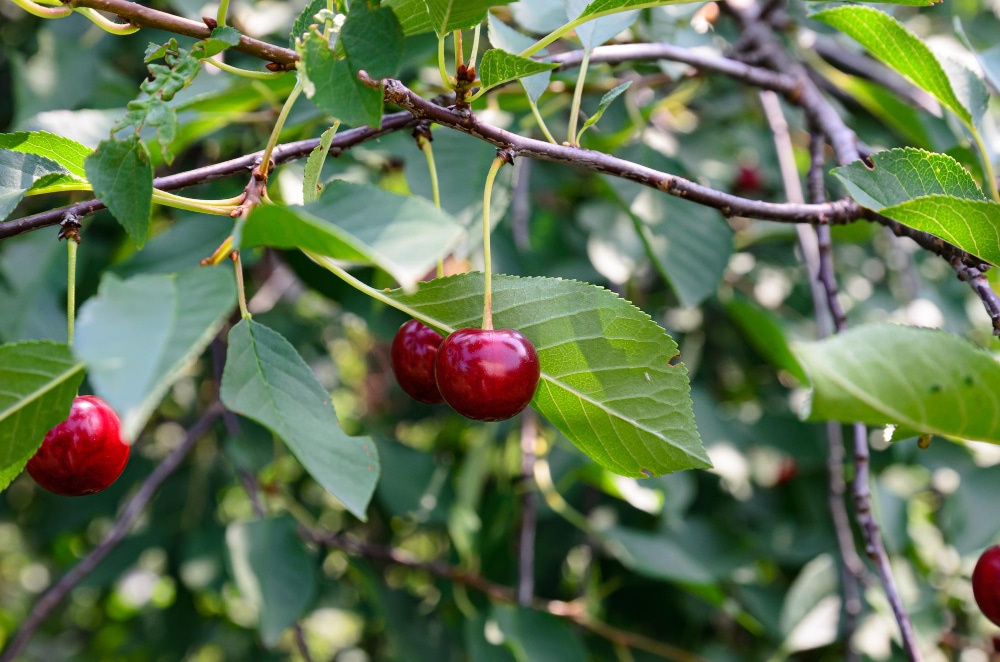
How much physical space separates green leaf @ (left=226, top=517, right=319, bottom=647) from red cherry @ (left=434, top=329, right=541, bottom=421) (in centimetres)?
93

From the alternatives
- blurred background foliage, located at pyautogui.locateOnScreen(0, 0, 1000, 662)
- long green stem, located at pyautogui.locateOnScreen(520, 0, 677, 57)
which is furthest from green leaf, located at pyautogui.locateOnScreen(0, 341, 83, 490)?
blurred background foliage, located at pyautogui.locateOnScreen(0, 0, 1000, 662)

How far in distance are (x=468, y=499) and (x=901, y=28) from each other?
54.8 inches

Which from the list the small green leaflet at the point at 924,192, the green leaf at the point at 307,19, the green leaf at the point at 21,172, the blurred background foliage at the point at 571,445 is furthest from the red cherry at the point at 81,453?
the small green leaflet at the point at 924,192

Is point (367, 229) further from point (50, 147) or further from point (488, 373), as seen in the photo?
point (50, 147)

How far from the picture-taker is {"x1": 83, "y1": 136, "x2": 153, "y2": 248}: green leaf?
2.42 ft

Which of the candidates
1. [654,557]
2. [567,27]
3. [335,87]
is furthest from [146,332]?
[654,557]

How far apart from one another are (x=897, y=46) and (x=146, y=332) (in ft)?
3.08

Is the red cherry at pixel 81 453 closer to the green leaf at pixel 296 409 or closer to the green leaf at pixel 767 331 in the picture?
A: the green leaf at pixel 296 409

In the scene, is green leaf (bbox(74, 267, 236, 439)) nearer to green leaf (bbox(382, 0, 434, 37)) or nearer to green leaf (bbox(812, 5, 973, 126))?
green leaf (bbox(382, 0, 434, 37))

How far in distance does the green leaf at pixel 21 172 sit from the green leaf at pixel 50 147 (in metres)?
0.01

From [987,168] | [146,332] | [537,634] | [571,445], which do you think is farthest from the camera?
[571,445]

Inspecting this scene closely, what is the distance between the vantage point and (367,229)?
0.63 m

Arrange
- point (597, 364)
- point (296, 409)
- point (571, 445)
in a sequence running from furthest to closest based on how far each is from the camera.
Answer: point (571, 445) < point (597, 364) < point (296, 409)

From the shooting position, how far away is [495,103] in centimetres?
153
